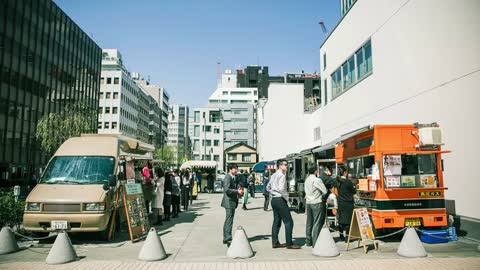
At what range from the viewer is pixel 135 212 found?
9.66 metres

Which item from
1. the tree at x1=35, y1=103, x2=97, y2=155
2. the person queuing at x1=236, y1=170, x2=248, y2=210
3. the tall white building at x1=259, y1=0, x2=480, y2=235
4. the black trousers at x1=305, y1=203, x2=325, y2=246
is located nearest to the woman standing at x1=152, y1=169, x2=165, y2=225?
the person queuing at x1=236, y1=170, x2=248, y2=210

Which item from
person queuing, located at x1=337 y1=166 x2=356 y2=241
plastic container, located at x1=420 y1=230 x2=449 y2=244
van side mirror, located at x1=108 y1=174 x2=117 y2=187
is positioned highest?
van side mirror, located at x1=108 y1=174 x2=117 y2=187

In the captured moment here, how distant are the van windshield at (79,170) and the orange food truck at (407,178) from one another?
7358mm

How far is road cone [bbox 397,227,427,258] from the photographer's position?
736cm

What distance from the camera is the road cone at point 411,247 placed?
736 centimetres

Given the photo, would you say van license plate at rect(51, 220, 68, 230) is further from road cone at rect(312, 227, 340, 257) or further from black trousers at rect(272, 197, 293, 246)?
road cone at rect(312, 227, 340, 257)

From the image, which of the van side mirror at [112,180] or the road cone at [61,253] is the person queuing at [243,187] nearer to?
the van side mirror at [112,180]

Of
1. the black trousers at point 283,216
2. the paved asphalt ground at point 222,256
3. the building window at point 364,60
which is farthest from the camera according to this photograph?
the building window at point 364,60

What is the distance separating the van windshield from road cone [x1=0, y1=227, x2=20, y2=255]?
1.67 m

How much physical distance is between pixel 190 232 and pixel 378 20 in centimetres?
1238

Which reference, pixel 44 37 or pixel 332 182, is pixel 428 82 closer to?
pixel 332 182

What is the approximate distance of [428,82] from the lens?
11.8 metres

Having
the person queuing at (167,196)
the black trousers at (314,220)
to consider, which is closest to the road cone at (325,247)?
the black trousers at (314,220)

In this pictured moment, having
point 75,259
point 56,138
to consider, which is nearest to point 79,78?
point 56,138
